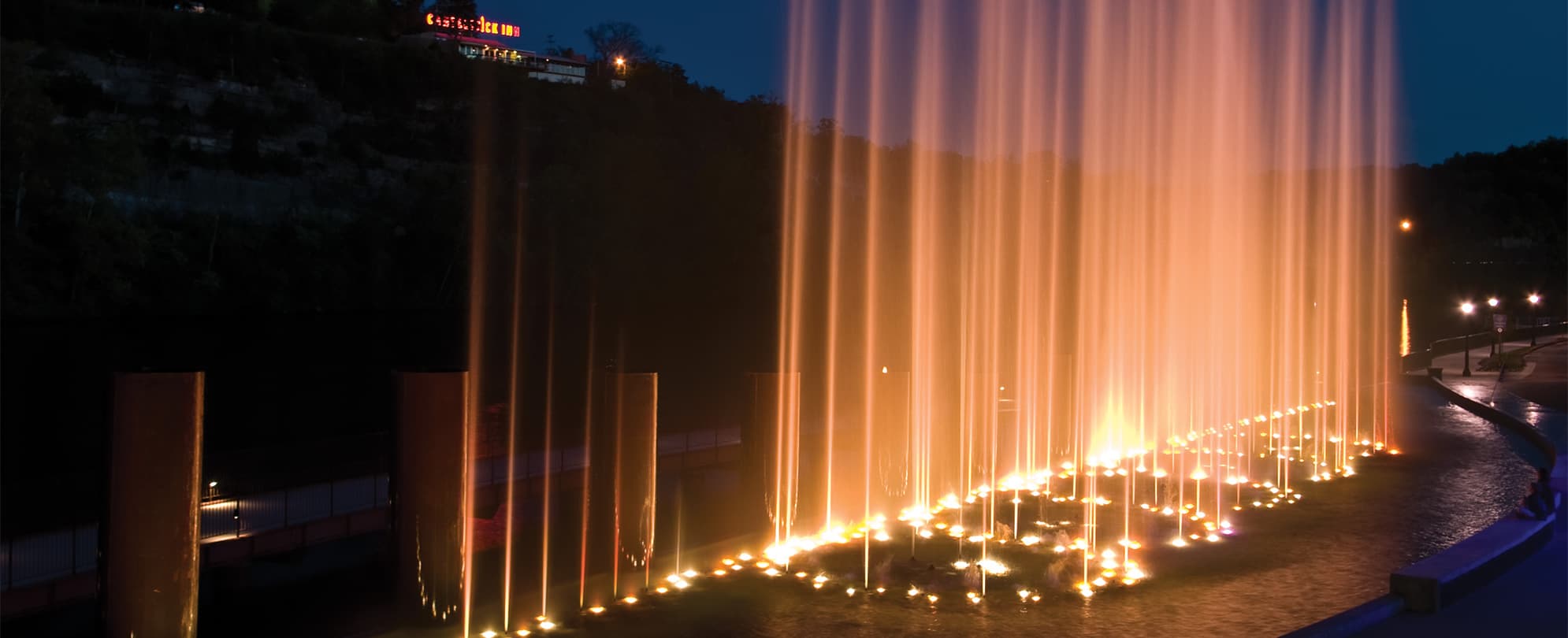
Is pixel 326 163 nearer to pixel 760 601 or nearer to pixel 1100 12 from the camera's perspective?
pixel 1100 12

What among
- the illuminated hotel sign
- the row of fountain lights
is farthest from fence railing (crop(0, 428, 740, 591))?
the illuminated hotel sign

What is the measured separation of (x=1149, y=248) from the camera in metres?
20.8

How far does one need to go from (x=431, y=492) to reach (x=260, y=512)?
5.00 metres

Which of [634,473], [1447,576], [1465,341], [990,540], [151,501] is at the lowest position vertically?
[990,540]

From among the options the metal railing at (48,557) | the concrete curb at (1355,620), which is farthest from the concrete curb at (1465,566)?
the metal railing at (48,557)

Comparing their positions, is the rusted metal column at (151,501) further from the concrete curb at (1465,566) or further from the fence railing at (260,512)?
the concrete curb at (1465,566)

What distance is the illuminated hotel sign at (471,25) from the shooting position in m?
121

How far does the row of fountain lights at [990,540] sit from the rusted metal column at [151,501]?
2.08m

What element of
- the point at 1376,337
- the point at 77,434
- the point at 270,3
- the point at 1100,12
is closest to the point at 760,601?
the point at 1100,12

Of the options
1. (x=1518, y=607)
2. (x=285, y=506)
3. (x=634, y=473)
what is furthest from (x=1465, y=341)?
(x=285, y=506)

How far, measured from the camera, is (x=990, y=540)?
11.3 metres

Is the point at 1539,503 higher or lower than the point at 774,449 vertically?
lower

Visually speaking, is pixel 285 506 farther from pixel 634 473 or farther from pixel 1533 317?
pixel 1533 317

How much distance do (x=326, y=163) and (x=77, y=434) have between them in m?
49.1
